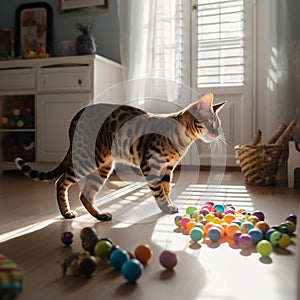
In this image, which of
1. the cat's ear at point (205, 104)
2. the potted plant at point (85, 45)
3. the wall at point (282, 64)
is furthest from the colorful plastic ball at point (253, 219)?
the potted plant at point (85, 45)

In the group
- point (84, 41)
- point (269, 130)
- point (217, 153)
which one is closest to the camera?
point (269, 130)

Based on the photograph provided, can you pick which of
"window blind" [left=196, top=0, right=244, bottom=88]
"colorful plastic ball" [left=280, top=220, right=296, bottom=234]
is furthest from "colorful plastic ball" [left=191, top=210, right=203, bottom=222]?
"window blind" [left=196, top=0, right=244, bottom=88]

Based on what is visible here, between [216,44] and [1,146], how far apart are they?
90.8 inches

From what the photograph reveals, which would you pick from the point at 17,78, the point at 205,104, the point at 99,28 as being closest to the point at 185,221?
the point at 205,104

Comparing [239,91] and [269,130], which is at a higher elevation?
[239,91]

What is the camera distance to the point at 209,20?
3.84 m

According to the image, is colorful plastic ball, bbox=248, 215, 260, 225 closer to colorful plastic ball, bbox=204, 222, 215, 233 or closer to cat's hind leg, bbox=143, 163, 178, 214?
colorful plastic ball, bbox=204, 222, 215, 233

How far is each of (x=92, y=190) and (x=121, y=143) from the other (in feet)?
0.80

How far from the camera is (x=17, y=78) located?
368cm

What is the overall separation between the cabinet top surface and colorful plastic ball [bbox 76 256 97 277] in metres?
2.69

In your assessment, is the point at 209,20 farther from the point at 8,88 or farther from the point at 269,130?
the point at 8,88

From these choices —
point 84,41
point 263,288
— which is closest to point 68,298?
point 263,288

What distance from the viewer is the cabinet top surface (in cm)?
348

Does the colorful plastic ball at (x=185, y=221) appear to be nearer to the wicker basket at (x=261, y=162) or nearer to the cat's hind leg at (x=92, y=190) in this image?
the cat's hind leg at (x=92, y=190)
